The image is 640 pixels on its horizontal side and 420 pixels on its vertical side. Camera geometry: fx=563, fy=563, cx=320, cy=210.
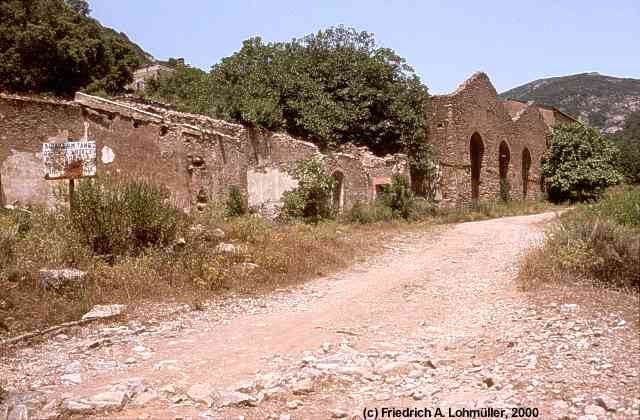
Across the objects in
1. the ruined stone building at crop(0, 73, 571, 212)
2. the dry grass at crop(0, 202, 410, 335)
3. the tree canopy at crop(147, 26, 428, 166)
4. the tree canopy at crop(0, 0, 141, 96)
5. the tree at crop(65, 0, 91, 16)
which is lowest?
the dry grass at crop(0, 202, 410, 335)

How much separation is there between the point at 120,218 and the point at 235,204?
4366mm

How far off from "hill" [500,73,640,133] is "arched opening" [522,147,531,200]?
160 feet

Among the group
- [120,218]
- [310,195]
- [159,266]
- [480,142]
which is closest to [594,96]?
[480,142]

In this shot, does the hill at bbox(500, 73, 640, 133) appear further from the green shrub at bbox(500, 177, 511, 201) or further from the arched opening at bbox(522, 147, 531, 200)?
the green shrub at bbox(500, 177, 511, 201)

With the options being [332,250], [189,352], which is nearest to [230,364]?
[189,352]

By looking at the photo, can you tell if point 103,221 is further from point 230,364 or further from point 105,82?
point 105,82

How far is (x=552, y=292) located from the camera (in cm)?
610

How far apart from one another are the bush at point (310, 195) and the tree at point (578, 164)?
14.5 meters

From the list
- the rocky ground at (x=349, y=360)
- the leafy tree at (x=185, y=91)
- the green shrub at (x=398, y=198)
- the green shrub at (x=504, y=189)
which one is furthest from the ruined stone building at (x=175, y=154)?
the rocky ground at (x=349, y=360)

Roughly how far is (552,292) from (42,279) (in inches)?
236

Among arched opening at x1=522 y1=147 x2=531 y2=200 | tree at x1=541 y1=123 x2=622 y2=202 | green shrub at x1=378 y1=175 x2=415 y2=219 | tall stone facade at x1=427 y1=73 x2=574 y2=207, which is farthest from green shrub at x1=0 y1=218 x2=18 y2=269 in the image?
tree at x1=541 y1=123 x2=622 y2=202

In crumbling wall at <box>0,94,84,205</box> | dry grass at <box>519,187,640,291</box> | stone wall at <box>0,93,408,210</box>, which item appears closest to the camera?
dry grass at <box>519,187,640,291</box>

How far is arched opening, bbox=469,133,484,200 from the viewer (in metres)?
22.6

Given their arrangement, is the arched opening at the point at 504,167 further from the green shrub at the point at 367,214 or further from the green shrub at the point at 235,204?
the green shrub at the point at 235,204
